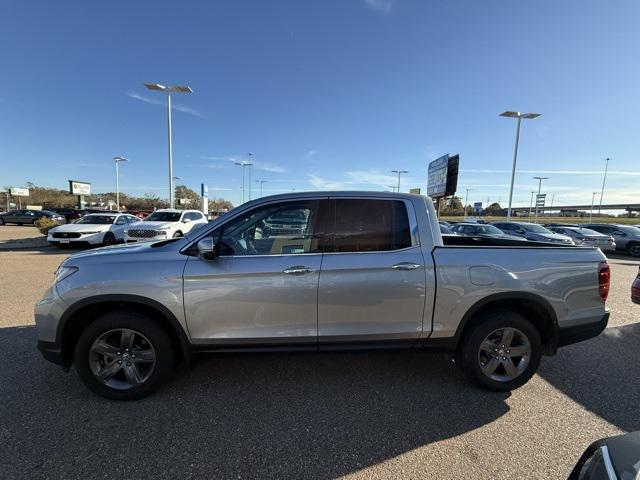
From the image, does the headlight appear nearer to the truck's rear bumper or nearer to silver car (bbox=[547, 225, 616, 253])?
the truck's rear bumper

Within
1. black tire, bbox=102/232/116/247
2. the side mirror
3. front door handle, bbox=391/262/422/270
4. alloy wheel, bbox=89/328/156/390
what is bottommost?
black tire, bbox=102/232/116/247

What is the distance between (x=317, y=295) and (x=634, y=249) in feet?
68.8

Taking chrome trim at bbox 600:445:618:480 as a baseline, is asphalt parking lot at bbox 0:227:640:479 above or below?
below

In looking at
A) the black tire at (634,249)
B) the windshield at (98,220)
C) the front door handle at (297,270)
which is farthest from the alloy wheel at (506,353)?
the black tire at (634,249)

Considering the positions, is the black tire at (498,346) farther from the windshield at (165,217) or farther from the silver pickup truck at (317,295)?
the windshield at (165,217)

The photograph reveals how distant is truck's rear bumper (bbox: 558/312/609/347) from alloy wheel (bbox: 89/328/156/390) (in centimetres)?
382

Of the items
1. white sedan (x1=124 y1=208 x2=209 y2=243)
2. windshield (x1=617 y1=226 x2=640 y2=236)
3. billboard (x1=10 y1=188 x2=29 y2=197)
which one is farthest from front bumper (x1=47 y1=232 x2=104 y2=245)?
billboard (x1=10 y1=188 x2=29 y2=197)

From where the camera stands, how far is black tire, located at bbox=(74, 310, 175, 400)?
9.16 feet

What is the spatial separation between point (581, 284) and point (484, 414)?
1.56 metres

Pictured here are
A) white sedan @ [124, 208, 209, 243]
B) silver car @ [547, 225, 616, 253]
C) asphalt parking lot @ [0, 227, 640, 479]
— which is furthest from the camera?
silver car @ [547, 225, 616, 253]

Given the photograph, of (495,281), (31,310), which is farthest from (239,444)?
(31,310)

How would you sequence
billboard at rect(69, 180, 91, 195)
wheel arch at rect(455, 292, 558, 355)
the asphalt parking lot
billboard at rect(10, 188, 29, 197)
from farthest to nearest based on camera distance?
billboard at rect(10, 188, 29, 197), billboard at rect(69, 180, 91, 195), wheel arch at rect(455, 292, 558, 355), the asphalt parking lot

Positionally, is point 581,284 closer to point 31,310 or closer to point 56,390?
point 56,390

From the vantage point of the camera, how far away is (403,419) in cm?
268
